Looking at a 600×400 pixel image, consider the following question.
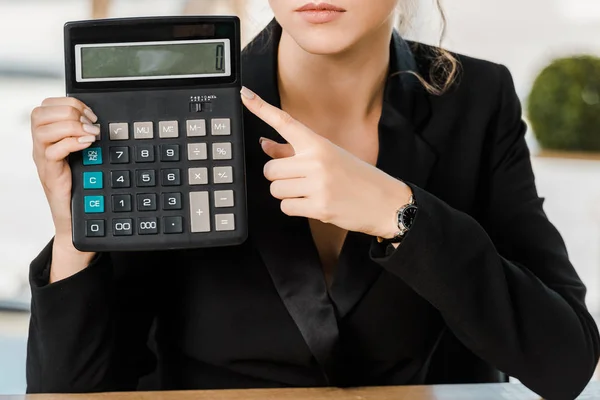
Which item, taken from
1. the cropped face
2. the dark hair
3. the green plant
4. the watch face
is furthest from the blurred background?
the watch face

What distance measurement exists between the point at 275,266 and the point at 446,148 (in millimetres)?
220

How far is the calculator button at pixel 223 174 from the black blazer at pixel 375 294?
0.13 metres

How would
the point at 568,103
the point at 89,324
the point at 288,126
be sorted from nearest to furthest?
the point at 288,126 < the point at 89,324 < the point at 568,103

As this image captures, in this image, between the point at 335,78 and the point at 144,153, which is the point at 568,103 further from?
the point at 144,153

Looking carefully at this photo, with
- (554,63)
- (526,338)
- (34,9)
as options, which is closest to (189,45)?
(526,338)

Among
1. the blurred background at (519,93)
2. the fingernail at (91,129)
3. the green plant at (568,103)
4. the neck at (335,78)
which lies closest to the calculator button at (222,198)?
the fingernail at (91,129)

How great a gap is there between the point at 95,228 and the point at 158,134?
3.6 inches

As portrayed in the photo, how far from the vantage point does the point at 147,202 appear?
681 millimetres

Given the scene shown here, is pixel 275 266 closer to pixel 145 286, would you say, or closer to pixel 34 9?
pixel 145 286

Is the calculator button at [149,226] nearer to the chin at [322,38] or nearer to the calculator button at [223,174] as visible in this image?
the calculator button at [223,174]

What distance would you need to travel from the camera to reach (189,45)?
2.27 ft

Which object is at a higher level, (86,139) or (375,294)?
(86,139)

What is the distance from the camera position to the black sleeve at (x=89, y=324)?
29.3 inches

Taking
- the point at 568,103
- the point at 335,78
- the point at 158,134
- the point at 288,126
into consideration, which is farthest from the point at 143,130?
the point at 568,103
